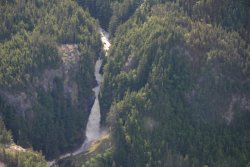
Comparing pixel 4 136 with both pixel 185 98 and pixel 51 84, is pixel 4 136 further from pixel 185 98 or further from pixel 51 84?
pixel 185 98

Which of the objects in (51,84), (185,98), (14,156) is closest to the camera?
(14,156)

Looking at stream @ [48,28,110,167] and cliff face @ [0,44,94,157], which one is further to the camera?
stream @ [48,28,110,167]

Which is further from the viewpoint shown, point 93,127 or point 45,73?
point 93,127

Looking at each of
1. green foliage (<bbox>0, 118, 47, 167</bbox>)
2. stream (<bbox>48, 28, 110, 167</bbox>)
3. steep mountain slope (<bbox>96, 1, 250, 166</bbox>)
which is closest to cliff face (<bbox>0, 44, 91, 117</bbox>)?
stream (<bbox>48, 28, 110, 167</bbox>)

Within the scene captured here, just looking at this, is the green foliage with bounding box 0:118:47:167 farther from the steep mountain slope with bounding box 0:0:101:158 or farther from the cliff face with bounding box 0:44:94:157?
the cliff face with bounding box 0:44:94:157

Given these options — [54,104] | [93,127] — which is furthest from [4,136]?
[93,127]

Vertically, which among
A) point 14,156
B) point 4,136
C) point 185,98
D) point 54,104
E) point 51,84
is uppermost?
point 185,98

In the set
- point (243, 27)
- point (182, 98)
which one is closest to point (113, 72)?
point (182, 98)

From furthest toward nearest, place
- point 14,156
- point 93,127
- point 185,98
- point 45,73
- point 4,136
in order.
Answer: point 93,127
point 45,73
point 185,98
point 4,136
point 14,156
